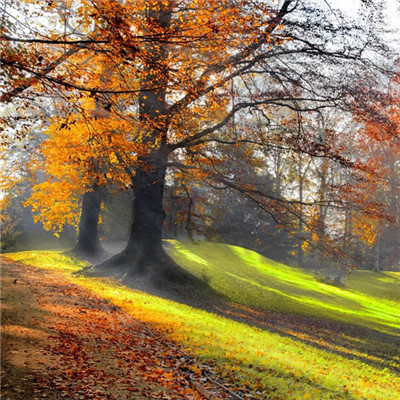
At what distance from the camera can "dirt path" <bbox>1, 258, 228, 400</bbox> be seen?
212 inches

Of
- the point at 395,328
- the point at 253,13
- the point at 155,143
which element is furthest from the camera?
the point at 395,328

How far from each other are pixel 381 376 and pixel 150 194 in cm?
1050

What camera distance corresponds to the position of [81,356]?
21.4 ft

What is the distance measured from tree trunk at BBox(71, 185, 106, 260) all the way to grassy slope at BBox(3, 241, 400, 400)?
7.23 ft

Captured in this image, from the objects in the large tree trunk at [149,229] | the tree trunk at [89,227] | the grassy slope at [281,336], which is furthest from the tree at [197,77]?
the tree trunk at [89,227]

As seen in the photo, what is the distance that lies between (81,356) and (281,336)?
22.9ft

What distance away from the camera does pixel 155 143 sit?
16.3m

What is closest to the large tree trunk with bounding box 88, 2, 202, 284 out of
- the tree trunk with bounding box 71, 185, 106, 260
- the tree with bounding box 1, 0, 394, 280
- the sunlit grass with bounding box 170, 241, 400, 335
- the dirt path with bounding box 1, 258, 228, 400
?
the tree with bounding box 1, 0, 394, 280

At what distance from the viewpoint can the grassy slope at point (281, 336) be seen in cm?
723

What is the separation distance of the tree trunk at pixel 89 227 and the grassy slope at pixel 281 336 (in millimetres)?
2204

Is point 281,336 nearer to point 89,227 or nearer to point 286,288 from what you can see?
point 286,288

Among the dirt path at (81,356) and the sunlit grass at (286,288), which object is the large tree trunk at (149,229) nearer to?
the sunlit grass at (286,288)

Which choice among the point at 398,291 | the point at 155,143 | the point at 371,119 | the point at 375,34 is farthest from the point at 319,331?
the point at 398,291

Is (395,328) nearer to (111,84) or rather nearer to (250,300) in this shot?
(250,300)
